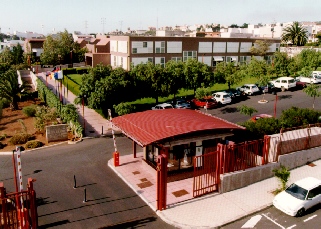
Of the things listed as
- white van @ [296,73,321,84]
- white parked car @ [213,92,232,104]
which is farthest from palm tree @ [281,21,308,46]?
white parked car @ [213,92,232,104]

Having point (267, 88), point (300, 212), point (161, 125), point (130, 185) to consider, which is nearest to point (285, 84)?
point (267, 88)

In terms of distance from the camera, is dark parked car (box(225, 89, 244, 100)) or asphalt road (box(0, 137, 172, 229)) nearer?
asphalt road (box(0, 137, 172, 229))

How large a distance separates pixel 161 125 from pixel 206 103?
19044mm

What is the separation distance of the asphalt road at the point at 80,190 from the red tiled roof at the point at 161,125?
303 centimetres

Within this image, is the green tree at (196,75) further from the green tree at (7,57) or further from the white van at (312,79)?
the green tree at (7,57)

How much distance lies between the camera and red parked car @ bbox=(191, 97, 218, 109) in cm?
3769

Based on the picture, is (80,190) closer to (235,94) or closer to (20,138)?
(20,138)

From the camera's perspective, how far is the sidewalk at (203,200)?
1485cm

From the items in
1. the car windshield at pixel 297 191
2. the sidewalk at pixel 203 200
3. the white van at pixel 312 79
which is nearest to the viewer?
the sidewalk at pixel 203 200

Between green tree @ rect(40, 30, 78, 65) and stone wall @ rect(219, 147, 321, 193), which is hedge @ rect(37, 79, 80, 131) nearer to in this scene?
stone wall @ rect(219, 147, 321, 193)

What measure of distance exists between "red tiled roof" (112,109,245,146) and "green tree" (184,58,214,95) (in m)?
17.2

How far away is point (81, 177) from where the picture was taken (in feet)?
63.3

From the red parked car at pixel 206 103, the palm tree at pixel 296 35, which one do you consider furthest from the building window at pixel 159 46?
the palm tree at pixel 296 35

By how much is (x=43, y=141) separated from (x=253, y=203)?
60.0ft
